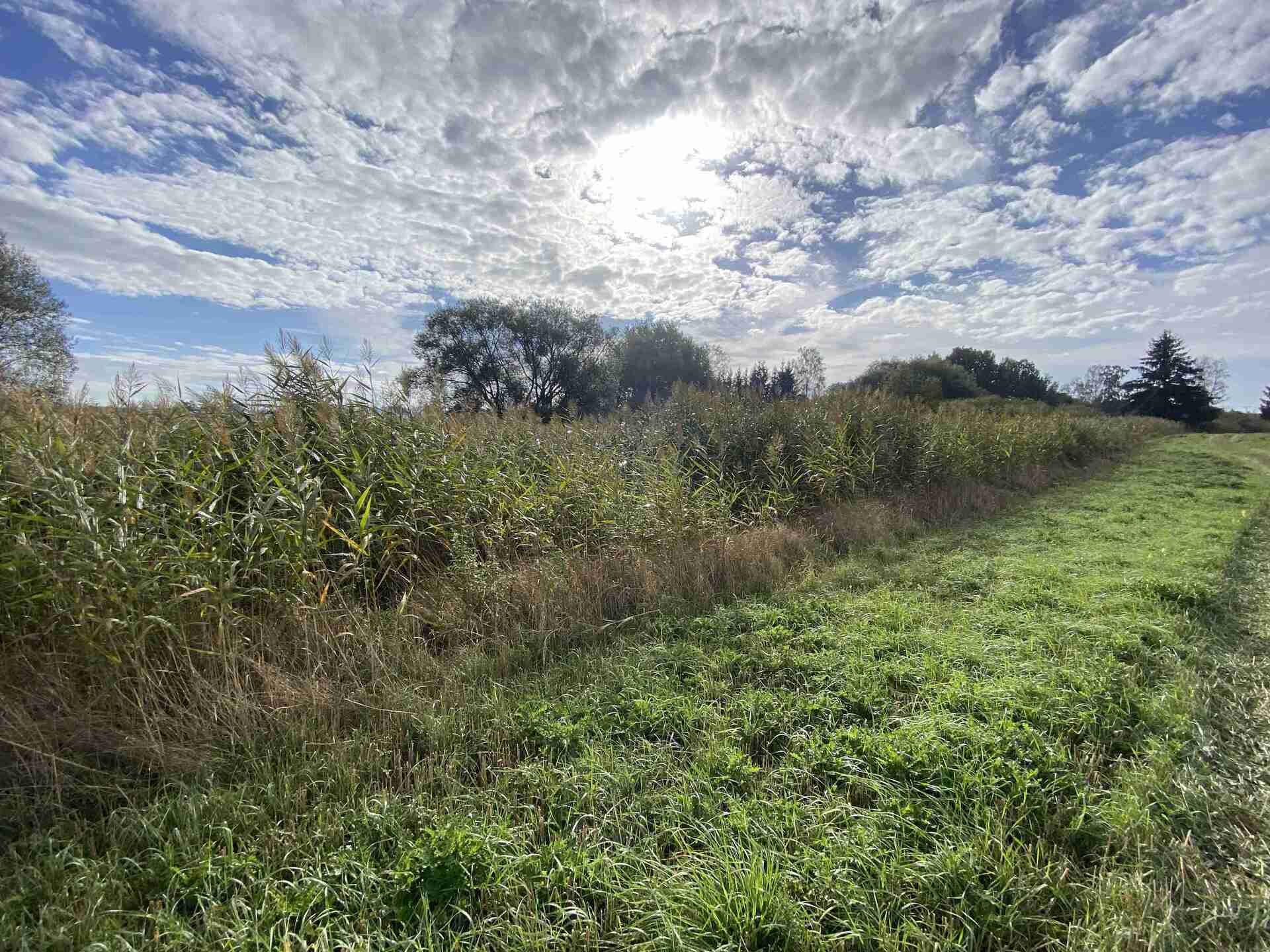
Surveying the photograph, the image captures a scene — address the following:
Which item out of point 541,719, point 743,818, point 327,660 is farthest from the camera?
point 327,660

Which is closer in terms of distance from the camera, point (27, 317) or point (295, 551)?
point (295, 551)

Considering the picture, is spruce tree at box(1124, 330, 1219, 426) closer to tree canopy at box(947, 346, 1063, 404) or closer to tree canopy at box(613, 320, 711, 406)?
tree canopy at box(947, 346, 1063, 404)

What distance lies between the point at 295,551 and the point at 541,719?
6.14 ft

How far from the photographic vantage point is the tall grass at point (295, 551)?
237 cm

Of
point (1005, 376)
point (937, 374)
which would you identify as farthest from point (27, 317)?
point (1005, 376)

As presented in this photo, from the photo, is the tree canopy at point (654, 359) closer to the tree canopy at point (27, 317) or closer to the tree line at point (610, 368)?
the tree line at point (610, 368)

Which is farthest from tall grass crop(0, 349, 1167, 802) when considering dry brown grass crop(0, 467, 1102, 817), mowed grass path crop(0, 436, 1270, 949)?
mowed grass path crop(0, 436, 1270, 949)

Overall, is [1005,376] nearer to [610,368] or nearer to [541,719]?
[610,368]

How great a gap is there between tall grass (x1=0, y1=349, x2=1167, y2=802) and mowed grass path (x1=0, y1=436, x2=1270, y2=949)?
559mm

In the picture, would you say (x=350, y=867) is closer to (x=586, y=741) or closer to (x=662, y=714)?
(x=586, y=741)

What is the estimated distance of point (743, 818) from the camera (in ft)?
5.96

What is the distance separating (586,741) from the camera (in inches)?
91.3

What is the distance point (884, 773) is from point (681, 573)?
7.81ft

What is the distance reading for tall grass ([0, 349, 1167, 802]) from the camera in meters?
2.37
